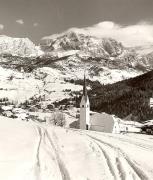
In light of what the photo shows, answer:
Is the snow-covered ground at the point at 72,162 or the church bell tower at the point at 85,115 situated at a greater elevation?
the church bell tower at the point at 85,115

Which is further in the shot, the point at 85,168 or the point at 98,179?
the point at 85,168

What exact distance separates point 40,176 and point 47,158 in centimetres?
716

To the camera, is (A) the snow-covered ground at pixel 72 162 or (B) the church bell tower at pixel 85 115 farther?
(B) the church bell tower at pixel 85 115

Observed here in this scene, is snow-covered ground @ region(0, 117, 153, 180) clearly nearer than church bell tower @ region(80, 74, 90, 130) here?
Yes

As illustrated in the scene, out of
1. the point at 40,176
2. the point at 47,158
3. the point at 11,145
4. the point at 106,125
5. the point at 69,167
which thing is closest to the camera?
the point at 40,176

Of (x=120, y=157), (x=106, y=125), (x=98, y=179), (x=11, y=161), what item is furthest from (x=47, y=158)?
(x=106, y=125)

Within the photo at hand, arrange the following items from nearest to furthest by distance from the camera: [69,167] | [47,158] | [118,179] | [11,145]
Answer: [118,179] < [69,167] < [47,158] < [11,145]

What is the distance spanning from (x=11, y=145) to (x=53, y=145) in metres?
4.79

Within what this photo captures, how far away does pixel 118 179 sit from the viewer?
2361 centimetres

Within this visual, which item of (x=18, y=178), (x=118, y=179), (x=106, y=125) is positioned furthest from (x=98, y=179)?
(x=106, y=125)

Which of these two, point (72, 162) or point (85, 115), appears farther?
point (85, 115)

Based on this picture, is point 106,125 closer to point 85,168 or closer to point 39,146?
point 39,146

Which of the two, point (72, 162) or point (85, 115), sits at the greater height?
point (85, 115)

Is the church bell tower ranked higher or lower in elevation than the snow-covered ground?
higher
